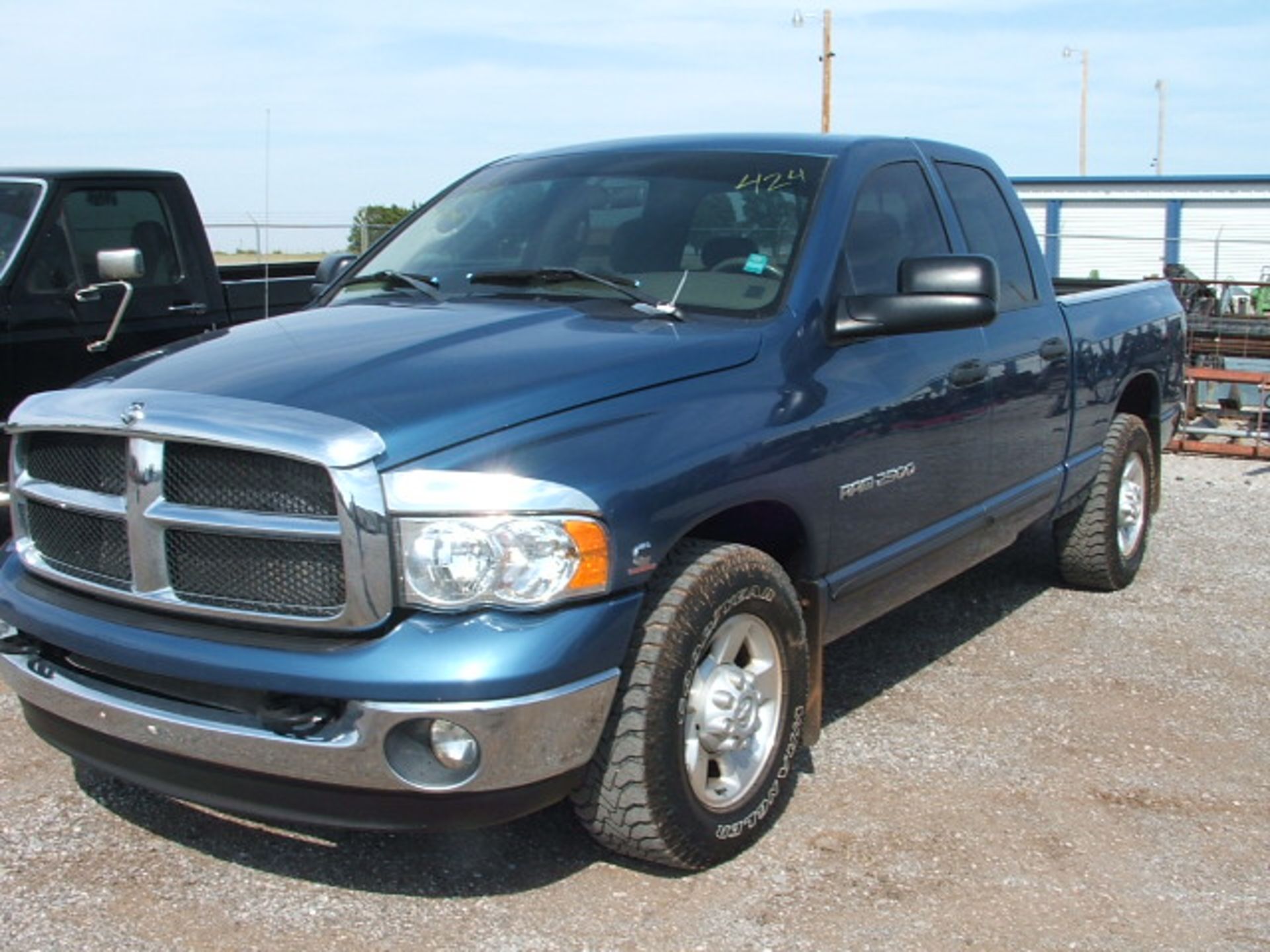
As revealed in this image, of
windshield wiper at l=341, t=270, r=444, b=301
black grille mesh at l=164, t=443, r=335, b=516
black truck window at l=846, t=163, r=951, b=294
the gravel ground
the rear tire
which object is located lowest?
the gravel ground

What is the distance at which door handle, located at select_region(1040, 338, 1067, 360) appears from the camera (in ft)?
17.5

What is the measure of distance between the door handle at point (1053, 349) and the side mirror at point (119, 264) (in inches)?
161

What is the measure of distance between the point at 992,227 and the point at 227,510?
338 cm

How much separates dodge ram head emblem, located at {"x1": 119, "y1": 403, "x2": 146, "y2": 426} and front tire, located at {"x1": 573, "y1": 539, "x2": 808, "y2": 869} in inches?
48.5

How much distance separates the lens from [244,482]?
312cm

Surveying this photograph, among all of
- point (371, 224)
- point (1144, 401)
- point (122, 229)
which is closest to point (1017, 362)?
point (1144, 401)

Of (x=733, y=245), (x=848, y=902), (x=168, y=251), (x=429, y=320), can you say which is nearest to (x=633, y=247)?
(x=733, y=245)

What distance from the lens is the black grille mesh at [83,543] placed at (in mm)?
3328

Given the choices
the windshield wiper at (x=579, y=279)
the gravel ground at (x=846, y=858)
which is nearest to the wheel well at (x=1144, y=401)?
the gravel ground at (x=846, y=858)

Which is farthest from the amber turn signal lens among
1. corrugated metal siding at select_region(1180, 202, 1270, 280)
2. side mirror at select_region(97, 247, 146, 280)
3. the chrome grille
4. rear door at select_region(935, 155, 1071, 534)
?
corrugated metal siding at select_region(1180, 202, 1270, 280)

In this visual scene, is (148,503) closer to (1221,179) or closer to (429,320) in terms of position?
(429,320)

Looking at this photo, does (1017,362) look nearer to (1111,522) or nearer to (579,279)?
(1111,522)

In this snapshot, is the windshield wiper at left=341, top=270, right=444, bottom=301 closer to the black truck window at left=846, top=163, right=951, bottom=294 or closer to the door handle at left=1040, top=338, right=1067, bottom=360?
the black truck window at left=846, top=163, right=951, bottom=294

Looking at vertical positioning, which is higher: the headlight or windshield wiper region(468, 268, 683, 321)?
windshield wiper region(468, 268, 683, 321)
